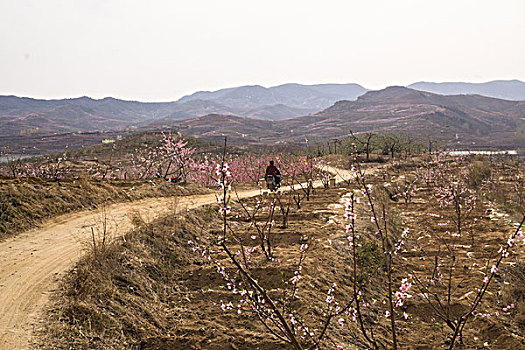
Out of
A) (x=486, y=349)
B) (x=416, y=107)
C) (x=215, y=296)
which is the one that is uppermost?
(x=416, y=107)

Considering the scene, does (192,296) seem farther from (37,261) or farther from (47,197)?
(47,197)

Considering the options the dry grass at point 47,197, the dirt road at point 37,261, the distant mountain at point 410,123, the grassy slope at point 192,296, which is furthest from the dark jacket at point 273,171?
the distant mountain at point 410,123

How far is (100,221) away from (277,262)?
5.37m

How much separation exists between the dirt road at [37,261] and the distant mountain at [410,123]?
9946cm

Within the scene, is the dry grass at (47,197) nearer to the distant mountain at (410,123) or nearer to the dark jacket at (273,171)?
the dark jacket at (273,171)

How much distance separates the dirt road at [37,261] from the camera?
5.38 metres

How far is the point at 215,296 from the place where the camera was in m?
7.57

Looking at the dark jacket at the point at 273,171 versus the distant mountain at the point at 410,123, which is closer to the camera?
the dark jacket at the point at 273,171

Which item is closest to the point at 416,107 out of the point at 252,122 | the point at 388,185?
the point at 252,122

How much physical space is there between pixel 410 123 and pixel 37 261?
5308 inches

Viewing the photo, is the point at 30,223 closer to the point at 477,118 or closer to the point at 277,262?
the point at 277,262

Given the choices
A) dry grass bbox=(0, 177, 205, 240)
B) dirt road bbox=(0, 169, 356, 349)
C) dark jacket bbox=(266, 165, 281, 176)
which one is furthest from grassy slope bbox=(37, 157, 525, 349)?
dark jacket bbox=(266, 165, 281, 176)

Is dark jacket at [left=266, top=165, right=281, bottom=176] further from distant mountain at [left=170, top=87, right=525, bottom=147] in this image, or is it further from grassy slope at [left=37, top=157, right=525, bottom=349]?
distant mountain at [left=170, top=87, right=525, bottom=147]

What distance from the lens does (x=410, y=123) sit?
129 meters
